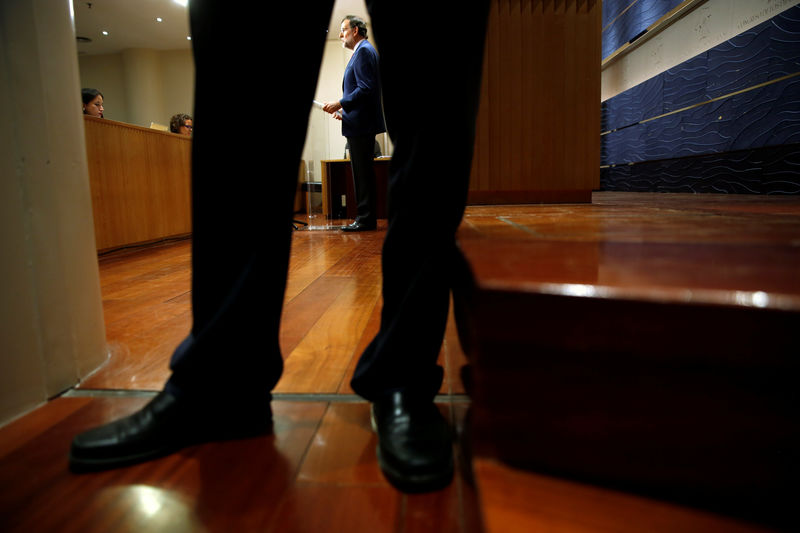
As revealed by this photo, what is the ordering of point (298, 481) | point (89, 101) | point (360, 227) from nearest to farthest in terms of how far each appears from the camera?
point (298, 481) < point (360, 227) < point (89, 101)

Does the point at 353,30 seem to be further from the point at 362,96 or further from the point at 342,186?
the point at 342,186

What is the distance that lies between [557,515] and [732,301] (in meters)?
0.22

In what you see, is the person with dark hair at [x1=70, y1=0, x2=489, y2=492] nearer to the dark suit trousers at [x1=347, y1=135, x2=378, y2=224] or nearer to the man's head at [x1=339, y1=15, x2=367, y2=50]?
the dark suit trousers at [x1=347, y1=135, x2=378, y2=224]

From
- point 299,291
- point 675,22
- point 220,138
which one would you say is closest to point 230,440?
point 220,138

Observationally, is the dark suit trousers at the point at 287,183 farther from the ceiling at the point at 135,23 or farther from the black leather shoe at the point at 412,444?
the ceiling at the point at 135,23

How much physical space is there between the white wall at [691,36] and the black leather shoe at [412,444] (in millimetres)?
3706

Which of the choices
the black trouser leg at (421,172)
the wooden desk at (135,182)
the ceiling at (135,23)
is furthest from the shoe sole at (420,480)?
the ceiling at (135,23)

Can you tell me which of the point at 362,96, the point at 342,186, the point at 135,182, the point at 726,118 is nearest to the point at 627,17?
the point at 726,118

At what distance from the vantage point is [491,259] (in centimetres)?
50

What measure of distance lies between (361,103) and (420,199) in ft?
8.25

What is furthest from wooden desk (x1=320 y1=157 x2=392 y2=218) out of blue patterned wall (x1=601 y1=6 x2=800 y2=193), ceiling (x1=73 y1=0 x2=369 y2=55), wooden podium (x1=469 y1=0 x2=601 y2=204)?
ceiling (x1=73 y1=0 x2=369 y2=55)

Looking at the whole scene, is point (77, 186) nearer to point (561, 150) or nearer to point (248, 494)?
point (248, 494)

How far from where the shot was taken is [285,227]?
577 mm

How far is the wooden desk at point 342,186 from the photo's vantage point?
4.30m
